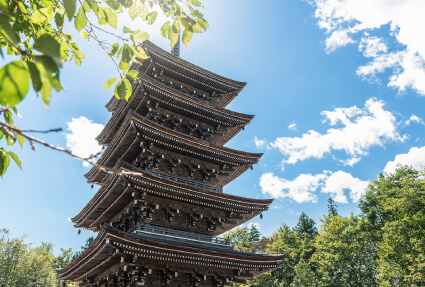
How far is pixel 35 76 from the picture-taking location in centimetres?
125

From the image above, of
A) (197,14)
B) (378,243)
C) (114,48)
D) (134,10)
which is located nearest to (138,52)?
(114,48)

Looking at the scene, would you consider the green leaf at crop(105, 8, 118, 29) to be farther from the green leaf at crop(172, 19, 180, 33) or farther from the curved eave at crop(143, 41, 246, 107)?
the curved eave at crop(143, 41, 246, 107)

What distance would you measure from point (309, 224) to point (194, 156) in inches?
1376

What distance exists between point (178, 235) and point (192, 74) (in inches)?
406

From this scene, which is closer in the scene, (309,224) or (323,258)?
(323,258)

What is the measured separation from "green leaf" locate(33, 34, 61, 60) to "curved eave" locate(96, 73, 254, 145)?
13.5 meters

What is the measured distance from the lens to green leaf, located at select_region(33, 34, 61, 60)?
4.00 feet

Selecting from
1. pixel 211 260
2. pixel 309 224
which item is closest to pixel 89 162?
pixel 211 260

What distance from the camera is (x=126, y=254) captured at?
10.9 meters

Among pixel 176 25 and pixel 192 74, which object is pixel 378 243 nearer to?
pixel 192 74

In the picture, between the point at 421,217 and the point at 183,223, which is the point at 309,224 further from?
the point at 183,223

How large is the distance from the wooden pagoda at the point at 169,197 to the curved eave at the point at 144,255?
41 mm

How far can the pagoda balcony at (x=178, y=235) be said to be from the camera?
486 inches

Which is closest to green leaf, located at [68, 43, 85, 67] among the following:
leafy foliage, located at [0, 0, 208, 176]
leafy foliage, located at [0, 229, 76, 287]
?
leafy foliage, located at [0, 0, 208, 176]
